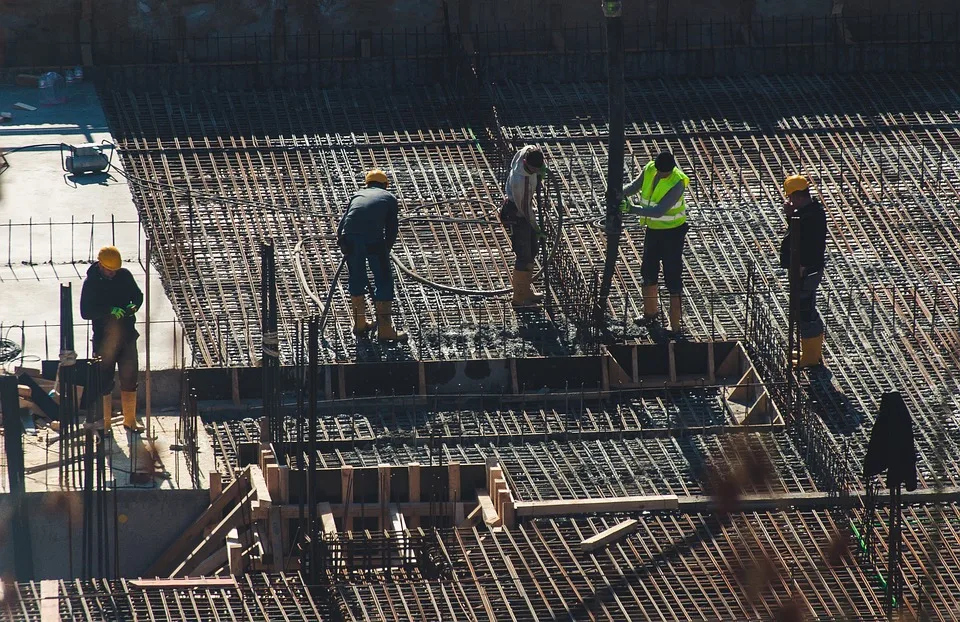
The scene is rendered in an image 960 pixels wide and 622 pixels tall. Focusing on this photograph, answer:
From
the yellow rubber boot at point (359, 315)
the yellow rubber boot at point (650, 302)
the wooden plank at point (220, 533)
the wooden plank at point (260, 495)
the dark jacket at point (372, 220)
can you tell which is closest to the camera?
the wooden plank at point (260, 495)

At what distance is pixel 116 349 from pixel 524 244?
3971mm

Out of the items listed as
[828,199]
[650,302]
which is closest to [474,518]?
[650,302]

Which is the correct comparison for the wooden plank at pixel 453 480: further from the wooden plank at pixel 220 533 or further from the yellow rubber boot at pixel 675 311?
the yellow rubber boot at pixel 675 311

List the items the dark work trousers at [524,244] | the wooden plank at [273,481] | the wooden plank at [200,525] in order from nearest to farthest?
the wooden plank at [273,481]
the wooden plank at [200,525]
the dark work trousers at [524,244]

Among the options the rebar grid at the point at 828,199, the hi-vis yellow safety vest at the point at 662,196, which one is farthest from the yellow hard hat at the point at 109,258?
the rebar grid at the point at 828,199

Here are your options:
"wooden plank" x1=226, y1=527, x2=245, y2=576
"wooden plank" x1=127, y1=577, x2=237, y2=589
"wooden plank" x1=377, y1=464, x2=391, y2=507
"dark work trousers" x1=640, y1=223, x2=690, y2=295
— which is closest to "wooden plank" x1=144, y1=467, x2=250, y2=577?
"wooden plank" x1=226, y1=527, x2=245, y2=576

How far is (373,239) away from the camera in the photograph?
1903 centimetres

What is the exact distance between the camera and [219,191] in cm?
2236

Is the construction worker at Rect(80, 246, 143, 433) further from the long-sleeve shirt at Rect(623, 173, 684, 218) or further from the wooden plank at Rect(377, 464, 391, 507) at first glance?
the long-sleeve shirt at Rect(623, 173, 684, 218)

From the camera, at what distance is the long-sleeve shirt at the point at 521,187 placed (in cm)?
1955

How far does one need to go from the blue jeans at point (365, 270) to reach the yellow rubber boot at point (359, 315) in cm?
8

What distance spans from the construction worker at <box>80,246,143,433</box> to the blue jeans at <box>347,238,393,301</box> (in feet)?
6.93

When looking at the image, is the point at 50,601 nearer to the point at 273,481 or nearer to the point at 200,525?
the point at 200,525

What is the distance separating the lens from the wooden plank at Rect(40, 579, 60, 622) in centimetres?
1549
